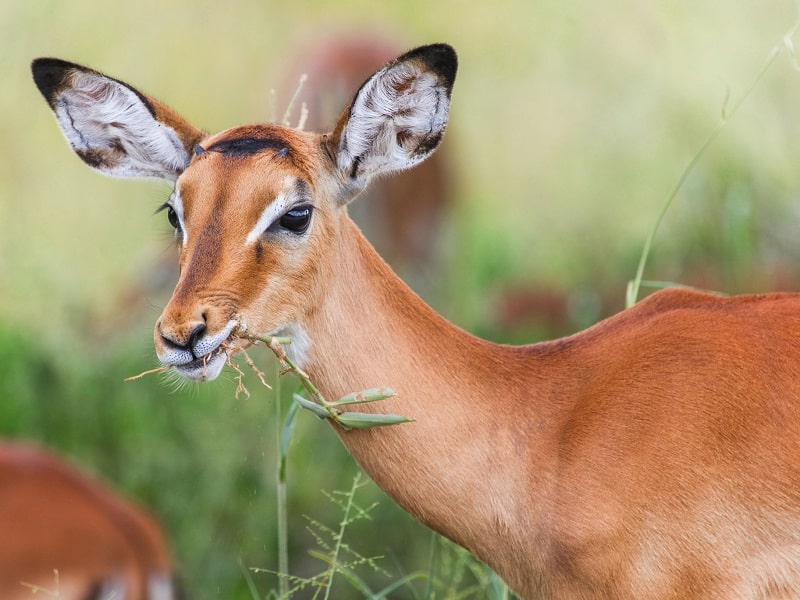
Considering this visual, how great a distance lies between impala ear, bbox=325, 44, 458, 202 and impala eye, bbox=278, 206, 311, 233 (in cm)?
26

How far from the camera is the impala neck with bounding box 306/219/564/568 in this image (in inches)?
155

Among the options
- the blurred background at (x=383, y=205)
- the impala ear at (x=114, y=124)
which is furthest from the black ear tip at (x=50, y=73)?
the blurred background at (x=383, y=205)

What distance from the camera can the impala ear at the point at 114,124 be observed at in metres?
4.35

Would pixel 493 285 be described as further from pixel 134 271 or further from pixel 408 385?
pixel 408 385

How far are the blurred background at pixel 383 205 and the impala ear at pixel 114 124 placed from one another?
0.86ft

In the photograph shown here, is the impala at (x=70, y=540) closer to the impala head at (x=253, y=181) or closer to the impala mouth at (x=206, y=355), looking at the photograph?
the impala head at (x=253, y=181)

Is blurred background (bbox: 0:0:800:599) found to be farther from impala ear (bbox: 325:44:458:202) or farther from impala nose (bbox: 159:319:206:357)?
impala nose (bbox: 159:319:206:357)

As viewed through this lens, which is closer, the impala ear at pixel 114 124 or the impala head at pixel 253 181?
the impala head at pixel 253 181

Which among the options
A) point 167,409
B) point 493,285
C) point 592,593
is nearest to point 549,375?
point 592,593

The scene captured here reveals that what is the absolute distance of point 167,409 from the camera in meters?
7.67

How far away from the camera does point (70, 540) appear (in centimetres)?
623

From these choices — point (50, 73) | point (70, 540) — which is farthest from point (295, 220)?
point (70, 540)

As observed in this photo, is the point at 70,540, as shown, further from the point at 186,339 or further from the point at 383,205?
the point at 383,205

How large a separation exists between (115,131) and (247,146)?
70 centimetres
